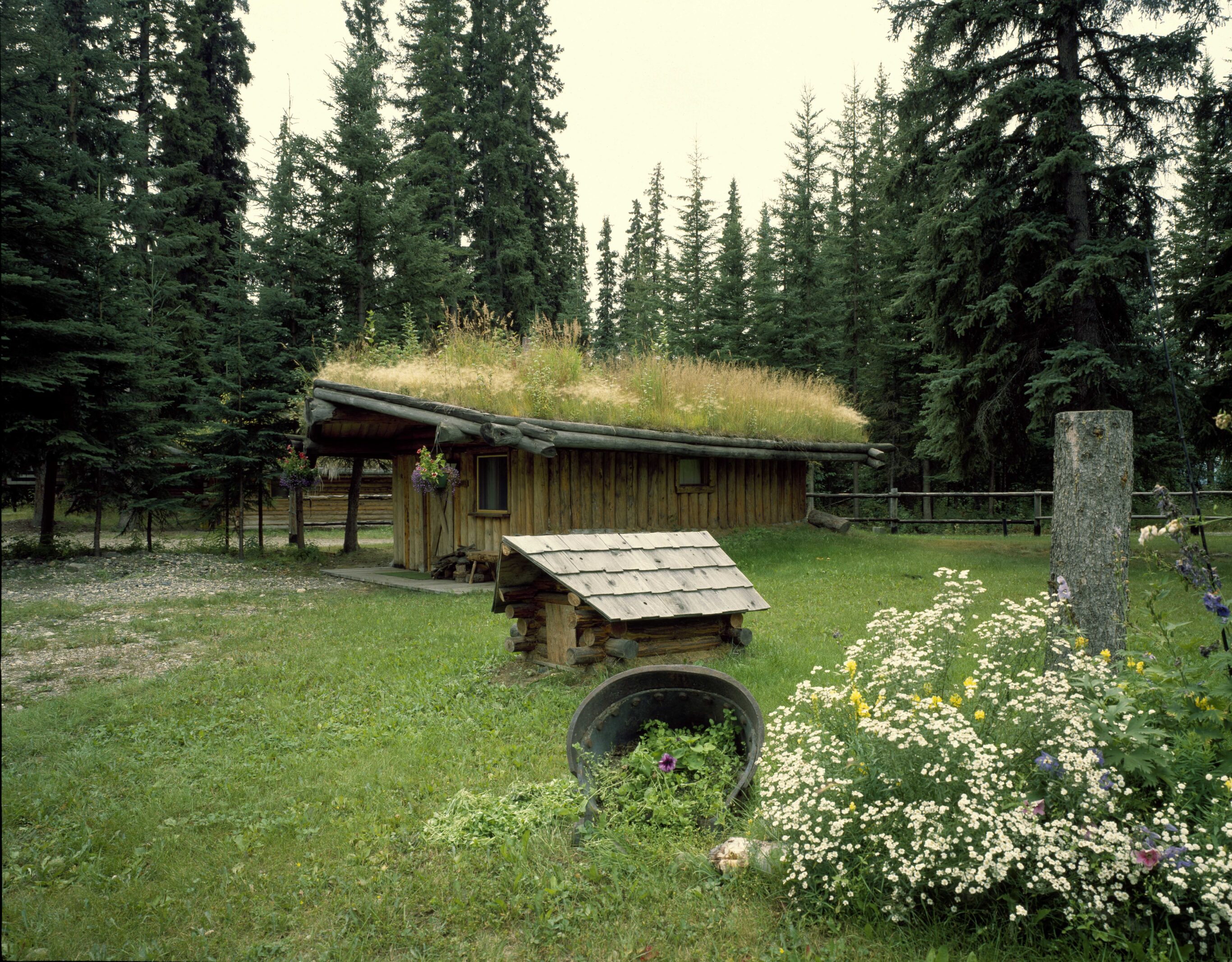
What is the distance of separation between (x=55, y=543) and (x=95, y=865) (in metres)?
13.0

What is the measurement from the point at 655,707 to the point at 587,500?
8.50m

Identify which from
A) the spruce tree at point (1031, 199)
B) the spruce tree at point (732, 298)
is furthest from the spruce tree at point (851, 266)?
the spruce tree at point (1031, 199)

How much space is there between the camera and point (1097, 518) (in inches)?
177

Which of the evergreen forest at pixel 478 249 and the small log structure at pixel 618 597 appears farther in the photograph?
the small log structure at pixel 618 597

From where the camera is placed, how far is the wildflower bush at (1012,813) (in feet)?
8.67

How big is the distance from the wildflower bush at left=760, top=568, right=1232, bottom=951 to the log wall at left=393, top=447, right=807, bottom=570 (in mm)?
8985

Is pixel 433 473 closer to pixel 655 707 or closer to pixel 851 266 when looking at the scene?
pixel 655 707

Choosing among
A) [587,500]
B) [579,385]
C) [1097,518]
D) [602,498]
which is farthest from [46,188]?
[602,498]

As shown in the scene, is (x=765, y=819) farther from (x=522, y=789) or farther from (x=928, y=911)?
(x=522, y=789)

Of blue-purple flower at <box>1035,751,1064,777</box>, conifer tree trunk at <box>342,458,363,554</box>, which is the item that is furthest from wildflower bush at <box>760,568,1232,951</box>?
conifer tree trunk at <box>342,458,363,554</box>

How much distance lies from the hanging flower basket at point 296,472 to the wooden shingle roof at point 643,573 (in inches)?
399

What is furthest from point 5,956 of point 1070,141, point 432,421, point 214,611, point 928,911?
point 1070,141

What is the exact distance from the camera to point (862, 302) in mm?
28062

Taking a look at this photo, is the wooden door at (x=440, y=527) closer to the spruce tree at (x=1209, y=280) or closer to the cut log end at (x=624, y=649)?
the cut log end at (x=624, y=649)
